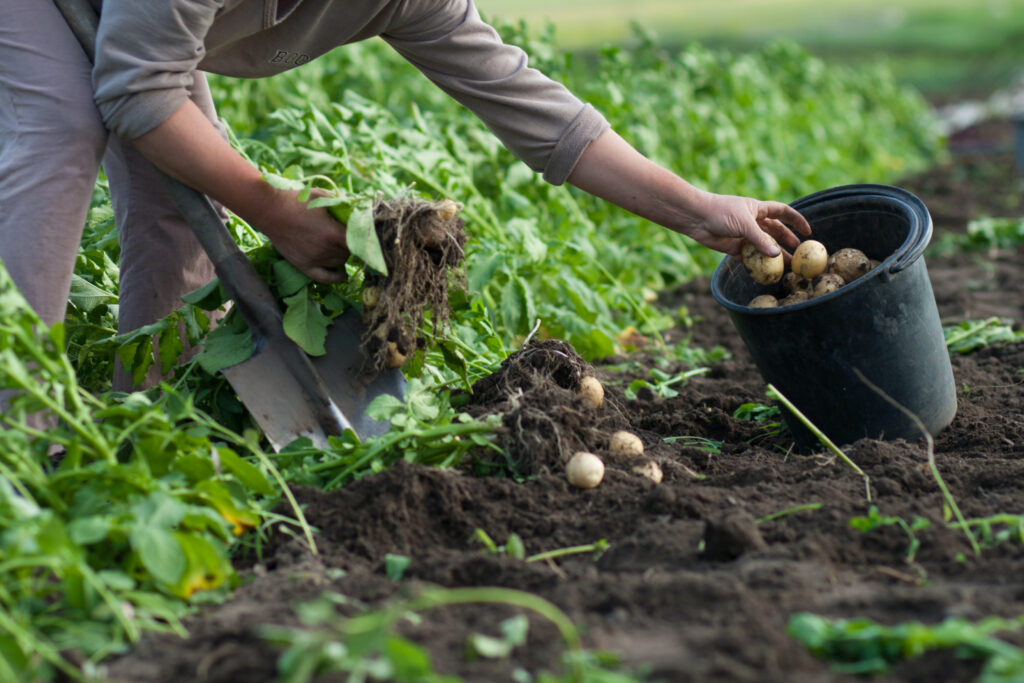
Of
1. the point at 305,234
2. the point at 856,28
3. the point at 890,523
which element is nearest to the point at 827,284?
the point at 890,523

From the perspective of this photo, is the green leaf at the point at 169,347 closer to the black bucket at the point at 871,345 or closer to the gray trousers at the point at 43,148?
the gray trousers at the point at 43,148

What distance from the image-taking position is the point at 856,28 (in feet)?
60.4

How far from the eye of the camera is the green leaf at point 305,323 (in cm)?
243

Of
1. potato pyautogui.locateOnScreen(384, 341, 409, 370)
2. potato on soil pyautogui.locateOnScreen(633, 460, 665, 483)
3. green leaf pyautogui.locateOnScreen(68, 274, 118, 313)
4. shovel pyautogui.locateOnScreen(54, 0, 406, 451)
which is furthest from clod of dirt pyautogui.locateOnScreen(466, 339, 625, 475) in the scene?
green leaf pyautogui.locateOnScreen(68, 274, 118, 313)

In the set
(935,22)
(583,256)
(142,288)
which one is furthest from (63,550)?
(935,22)

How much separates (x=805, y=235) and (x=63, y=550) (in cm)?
210

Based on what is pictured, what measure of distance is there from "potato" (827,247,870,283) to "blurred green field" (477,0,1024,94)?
1175cm

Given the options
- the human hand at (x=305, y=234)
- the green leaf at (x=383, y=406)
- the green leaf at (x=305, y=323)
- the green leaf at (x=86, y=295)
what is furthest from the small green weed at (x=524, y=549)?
the green leaf at (x=86, y=295)

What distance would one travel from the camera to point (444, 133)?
4.45 metres

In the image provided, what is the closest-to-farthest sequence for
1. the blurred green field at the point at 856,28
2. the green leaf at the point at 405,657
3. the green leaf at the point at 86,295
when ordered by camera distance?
the green leaf at the point at 405,657 → the green leaf at the point at 86,295 → the blurred green field at the point at 856,28

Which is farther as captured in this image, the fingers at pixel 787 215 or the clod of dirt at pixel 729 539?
the fingers at pixel 787 215

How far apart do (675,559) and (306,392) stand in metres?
1.05

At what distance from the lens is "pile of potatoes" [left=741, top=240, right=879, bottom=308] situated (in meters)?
2.68

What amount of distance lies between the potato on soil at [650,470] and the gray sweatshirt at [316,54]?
0.83m
